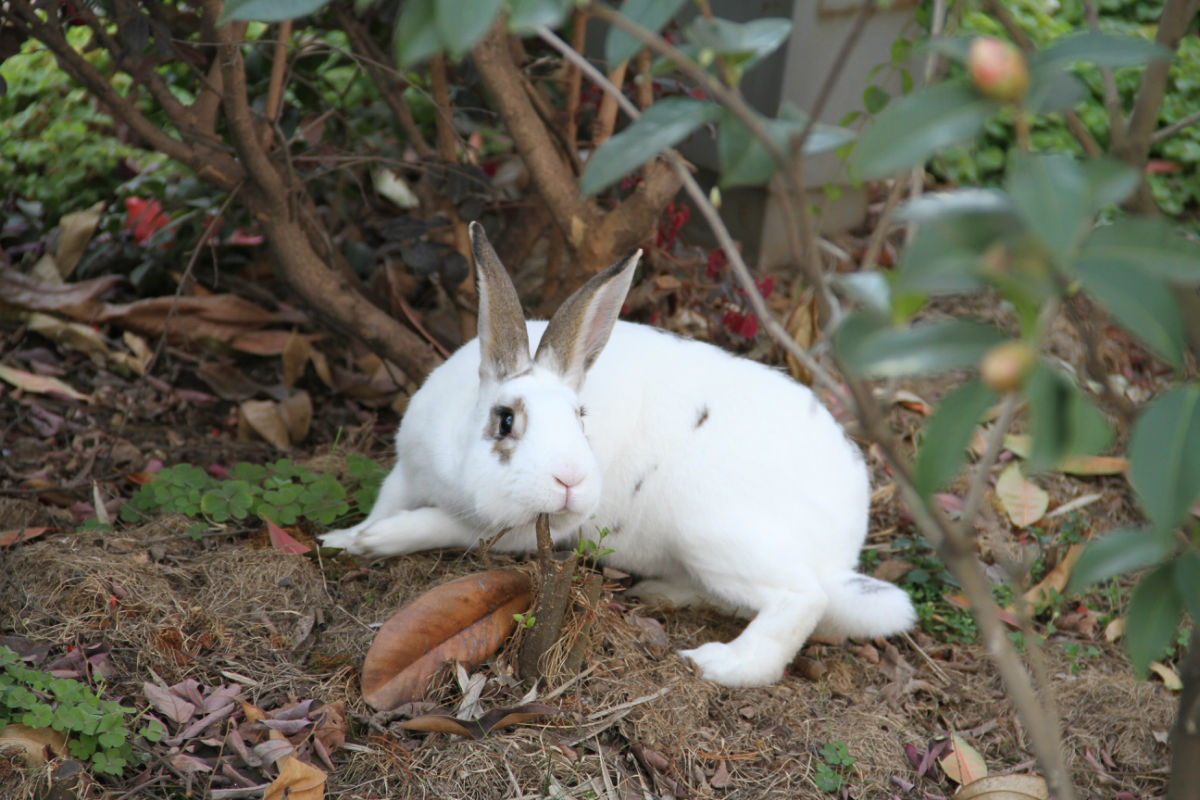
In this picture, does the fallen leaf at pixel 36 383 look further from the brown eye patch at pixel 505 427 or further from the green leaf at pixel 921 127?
the green leaf at pixel 921 127

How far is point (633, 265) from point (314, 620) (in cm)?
127

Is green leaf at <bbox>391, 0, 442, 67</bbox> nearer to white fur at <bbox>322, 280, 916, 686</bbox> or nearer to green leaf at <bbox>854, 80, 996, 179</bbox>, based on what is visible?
green leaf at <bbox>854, 80, 996, 179</bbox>

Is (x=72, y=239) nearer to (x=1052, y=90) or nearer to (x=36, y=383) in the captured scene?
(x=36, y=383)

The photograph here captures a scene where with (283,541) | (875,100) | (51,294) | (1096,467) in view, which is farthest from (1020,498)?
(51,294)

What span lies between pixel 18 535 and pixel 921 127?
9.09 feet

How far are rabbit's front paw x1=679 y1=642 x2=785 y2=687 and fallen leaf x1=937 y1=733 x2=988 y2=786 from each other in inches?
19.1

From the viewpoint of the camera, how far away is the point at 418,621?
2.61 m

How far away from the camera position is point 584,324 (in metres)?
2.83

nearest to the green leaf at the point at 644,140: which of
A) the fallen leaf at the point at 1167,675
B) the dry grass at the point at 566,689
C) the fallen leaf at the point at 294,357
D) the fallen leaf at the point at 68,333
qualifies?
the dry grass at the point at 566,689

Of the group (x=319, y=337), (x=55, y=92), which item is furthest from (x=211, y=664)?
(x=55, y=92)

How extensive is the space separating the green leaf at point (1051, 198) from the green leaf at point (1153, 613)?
61 centimetres

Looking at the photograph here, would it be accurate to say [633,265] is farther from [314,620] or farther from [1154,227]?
[1154,227]

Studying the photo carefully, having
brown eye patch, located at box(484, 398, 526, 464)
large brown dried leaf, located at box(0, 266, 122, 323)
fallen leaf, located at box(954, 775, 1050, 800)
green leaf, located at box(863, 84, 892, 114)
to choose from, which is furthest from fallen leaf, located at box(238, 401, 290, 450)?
fallen leaf, located at box(954, 775, 1050, 800)

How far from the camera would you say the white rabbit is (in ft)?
9.29
